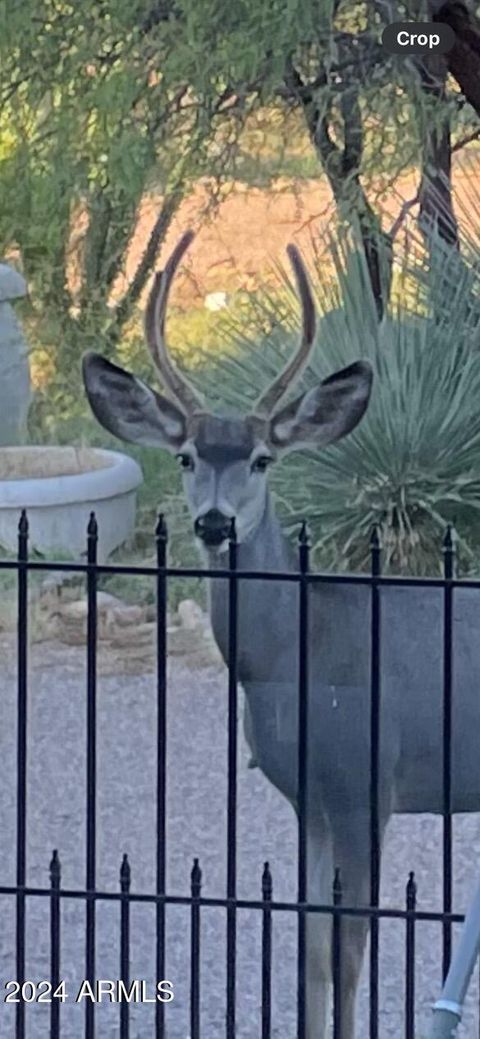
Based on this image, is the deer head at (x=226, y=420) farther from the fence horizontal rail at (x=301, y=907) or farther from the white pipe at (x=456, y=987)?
the white pipe at (x=456, y=987)

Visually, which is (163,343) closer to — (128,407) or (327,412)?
(128,407)

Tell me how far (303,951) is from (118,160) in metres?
6.62

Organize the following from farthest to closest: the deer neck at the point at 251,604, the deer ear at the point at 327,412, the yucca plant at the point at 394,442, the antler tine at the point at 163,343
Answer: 1. the yucca plant at the point at 394,442
2. the antler tine at the point at 163,343
3. the deer ear at the point at 327,412
4. the deer neck at the point at 251,604

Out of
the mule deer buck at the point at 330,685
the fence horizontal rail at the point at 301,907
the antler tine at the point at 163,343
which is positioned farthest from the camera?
the antler tine at the point at 163,343

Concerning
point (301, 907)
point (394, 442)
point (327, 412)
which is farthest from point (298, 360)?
point (394, 442)

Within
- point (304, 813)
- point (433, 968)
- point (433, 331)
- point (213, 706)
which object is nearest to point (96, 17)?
point (433, 331)

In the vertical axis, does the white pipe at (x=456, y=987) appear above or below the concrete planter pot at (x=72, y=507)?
below

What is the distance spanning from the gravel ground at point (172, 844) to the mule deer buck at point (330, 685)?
68 centimetres

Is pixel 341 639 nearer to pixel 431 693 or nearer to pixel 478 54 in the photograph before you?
pixel 431 693

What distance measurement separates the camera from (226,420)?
4.64m

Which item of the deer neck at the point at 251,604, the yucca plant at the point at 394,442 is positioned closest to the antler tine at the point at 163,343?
the deer neck at the point at 251,604

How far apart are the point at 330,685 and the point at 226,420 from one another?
62cm

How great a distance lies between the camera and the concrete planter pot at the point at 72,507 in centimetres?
999

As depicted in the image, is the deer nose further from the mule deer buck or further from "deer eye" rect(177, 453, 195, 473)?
"deer eye" rect(177, 453, 195, 473)
